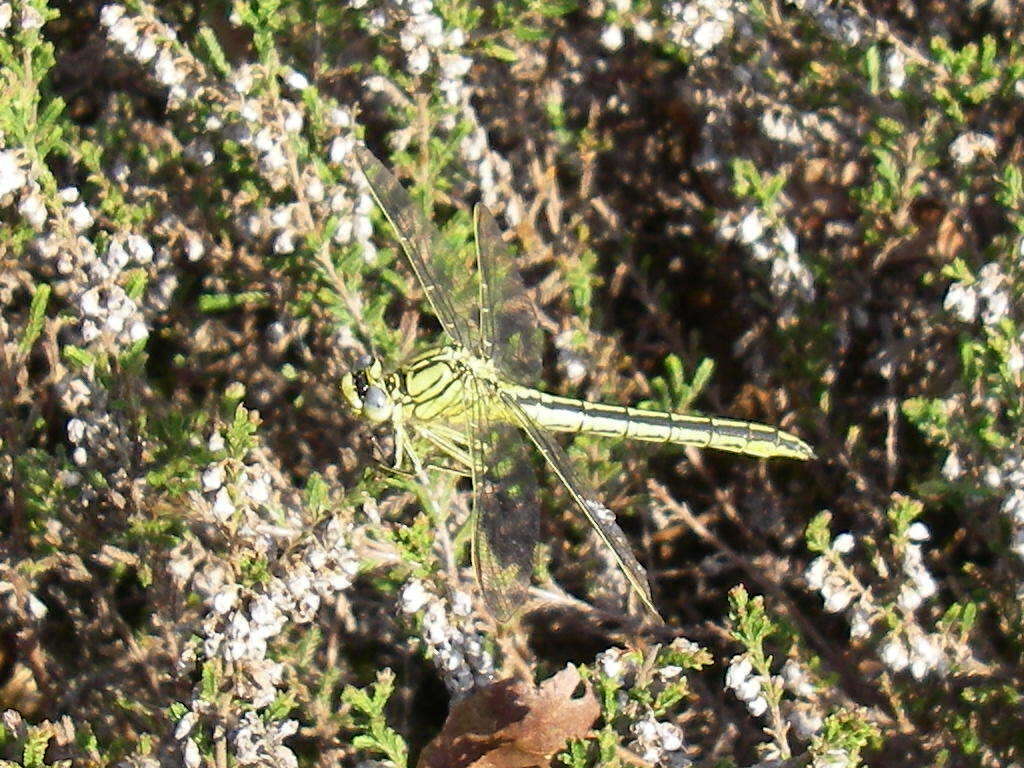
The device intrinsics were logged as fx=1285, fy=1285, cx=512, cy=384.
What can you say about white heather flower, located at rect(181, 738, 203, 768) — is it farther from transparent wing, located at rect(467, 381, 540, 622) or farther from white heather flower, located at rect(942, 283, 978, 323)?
white heather flower, located at rect(942, 283, 978, 323)

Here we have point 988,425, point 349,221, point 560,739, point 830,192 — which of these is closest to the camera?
point 560,739

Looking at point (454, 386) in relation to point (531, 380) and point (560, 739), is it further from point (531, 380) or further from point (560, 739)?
point (560, 739)

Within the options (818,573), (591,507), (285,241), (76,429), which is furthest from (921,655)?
(76,429)

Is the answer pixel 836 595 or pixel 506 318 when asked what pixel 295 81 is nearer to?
pixel 506 318

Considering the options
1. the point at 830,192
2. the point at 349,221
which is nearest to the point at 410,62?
the point at 349,221

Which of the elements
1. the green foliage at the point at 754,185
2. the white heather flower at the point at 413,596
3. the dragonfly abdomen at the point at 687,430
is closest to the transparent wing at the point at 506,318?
the dragonfly abdomen at the point at 687,430
